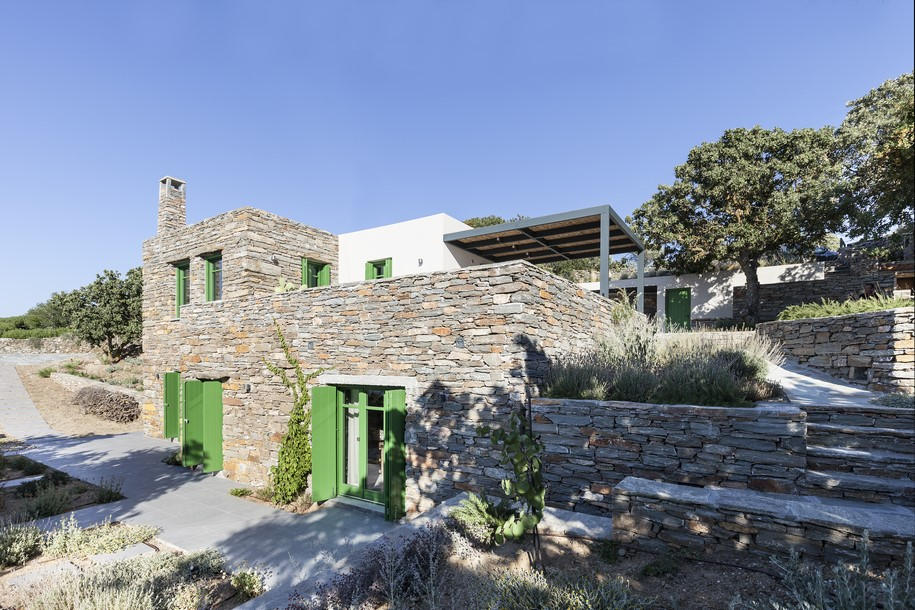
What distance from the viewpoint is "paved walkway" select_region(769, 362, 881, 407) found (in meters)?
5.18

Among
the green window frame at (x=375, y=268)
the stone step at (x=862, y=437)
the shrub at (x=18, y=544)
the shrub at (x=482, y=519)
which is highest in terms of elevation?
the green window frame at (x=375, y=268)

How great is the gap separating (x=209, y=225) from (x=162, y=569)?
8478 mm

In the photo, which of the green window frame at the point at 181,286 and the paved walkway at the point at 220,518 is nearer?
the paved walkway at the point at 220,518

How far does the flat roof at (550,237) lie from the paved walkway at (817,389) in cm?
400

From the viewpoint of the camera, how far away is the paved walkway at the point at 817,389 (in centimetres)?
518

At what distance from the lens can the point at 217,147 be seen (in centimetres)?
897

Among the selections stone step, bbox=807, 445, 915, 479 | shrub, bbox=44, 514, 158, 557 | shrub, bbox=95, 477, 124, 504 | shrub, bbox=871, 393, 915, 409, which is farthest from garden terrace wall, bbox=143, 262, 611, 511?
shrub, bbox=871, 393, 915, 409

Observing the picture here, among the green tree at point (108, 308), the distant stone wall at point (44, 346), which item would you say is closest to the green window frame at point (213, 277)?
the green tree at point (108, 308)

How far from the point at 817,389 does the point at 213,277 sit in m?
12.7

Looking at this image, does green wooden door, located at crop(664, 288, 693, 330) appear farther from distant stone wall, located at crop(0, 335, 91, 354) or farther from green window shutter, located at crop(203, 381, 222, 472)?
distant stone wall, located at crop(0, 335, 91, 354)

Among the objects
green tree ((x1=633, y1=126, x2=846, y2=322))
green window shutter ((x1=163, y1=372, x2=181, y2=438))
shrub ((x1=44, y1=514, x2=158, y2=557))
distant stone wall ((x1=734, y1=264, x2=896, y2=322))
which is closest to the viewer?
shrub ((x1=44, y1=514, x2=158, y2=557))

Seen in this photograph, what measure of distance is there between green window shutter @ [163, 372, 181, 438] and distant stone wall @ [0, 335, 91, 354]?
17.2 metres

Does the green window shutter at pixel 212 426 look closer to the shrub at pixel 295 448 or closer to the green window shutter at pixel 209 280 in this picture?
the shrub at pixel 295 448

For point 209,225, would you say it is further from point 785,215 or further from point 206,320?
point 785,215
